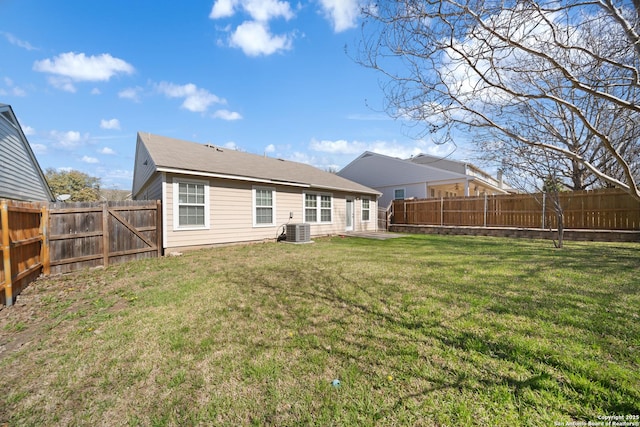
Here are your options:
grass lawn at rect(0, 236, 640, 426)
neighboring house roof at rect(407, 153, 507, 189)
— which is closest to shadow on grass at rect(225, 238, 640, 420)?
grass lawn at rect(0, 236, 640, 426)

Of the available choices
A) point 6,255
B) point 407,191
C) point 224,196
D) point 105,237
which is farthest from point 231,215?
point 407,191

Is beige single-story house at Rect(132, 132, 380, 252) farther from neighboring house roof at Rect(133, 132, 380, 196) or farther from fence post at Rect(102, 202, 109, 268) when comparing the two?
fence post at Rect(102, 202, 109, 268)

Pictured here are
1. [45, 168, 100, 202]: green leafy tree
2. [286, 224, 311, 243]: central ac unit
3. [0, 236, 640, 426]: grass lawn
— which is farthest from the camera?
[45, 168, 100, 202]: green leafy tree

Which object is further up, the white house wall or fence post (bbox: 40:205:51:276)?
the white house wall

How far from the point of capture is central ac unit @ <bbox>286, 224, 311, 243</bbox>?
10.5 meters

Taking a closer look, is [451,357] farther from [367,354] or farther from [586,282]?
[586,282]

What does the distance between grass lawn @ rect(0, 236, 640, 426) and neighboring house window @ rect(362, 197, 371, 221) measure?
432 inches

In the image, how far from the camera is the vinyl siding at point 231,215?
792 centimetres

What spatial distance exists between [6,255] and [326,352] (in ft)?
16.6

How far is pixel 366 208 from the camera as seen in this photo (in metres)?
15.8

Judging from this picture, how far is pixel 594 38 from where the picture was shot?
12.6 feet

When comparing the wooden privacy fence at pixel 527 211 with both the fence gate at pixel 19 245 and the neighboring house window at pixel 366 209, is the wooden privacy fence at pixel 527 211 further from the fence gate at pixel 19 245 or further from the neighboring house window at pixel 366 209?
the fence gate at pixel 19 245

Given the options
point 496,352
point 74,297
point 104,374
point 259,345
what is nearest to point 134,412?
point 104,374

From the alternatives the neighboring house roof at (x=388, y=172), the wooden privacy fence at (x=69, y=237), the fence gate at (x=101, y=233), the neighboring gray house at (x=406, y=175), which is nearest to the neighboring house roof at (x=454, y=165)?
the neighboring gray house at (x=406, y=175)
